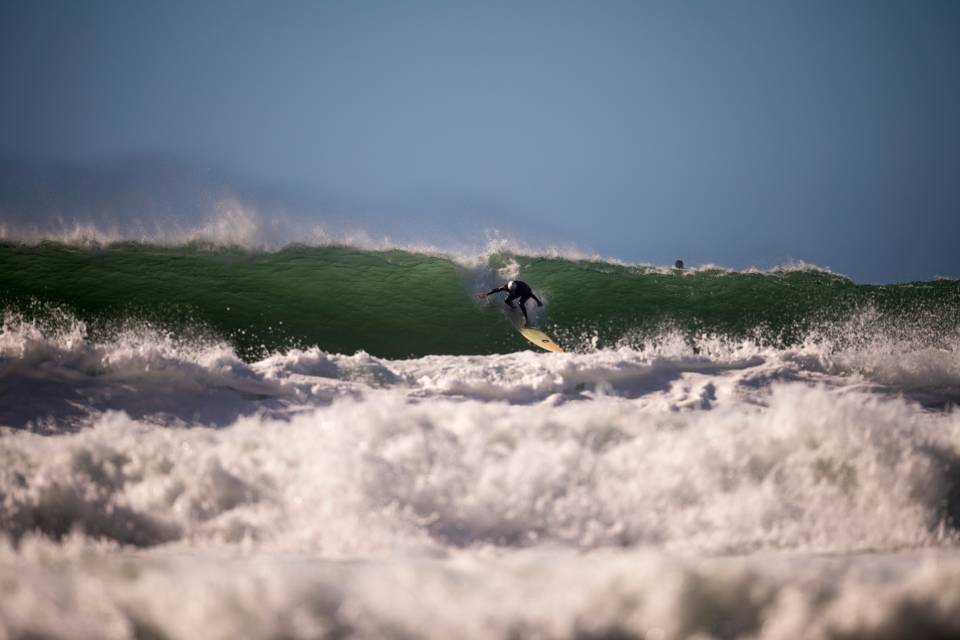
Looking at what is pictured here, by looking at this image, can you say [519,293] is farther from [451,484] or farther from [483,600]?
[483,600]

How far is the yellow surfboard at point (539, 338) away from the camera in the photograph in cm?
953

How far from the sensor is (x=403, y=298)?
10.4 metres

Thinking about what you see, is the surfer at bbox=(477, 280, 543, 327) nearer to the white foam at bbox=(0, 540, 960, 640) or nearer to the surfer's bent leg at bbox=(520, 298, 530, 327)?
the surfer's bent leg at bbox=(520, 298, 530, 327)

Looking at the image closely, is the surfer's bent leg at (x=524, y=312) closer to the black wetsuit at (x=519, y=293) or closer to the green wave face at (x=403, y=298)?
the black wetsuit at (x=519, y=293)

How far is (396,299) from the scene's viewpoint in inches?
408

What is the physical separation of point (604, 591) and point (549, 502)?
125cm

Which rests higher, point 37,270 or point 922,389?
point 37,270

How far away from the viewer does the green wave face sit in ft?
30.3

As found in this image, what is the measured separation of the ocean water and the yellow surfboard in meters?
0.35

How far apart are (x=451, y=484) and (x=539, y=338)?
581cm

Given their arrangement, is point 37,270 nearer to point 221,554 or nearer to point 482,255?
point 482,255

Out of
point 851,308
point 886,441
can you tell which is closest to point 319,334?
point 886,441

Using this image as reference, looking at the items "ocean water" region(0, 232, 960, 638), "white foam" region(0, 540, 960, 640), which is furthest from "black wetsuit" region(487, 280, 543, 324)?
"white foam" region(0, 540, 960, 640)

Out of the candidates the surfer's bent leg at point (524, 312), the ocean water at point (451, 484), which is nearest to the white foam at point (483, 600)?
the ocean water at point (451, 484)
